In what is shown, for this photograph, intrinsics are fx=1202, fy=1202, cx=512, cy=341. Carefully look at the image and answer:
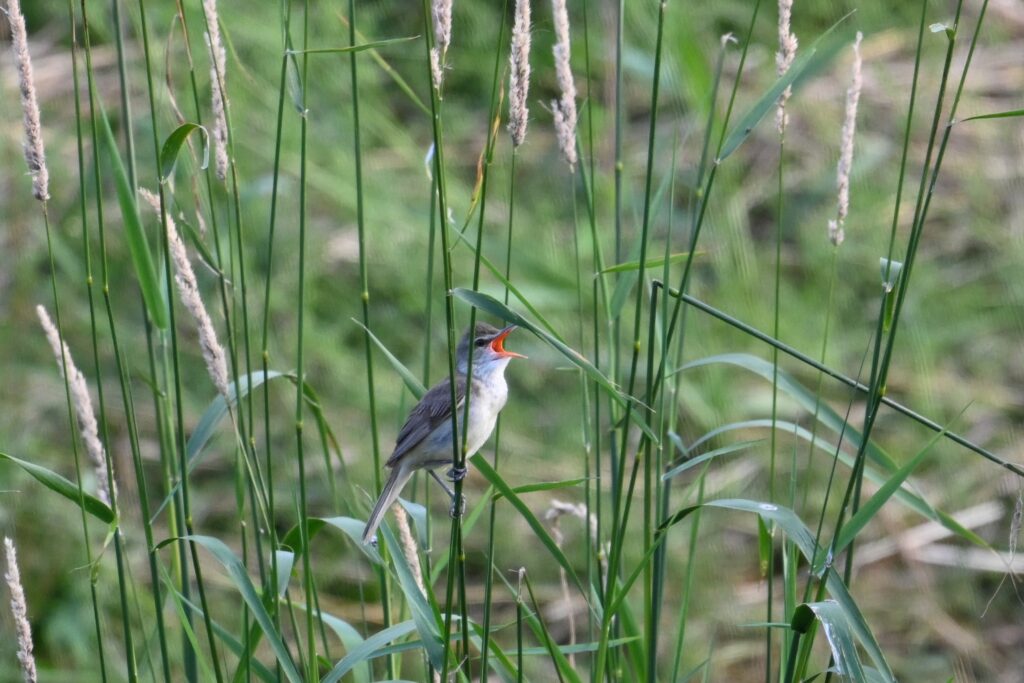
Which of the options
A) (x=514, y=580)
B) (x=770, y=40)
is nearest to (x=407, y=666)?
(x=514, y=580)

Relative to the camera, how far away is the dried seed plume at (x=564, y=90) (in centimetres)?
200

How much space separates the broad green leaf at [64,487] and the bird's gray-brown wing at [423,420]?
0.65 metres

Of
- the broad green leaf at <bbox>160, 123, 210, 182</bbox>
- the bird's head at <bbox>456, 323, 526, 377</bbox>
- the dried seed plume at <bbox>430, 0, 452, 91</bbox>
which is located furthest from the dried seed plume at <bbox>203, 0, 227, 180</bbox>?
Answer: the bird's head at <bbox>456, 323, 526, 377</bbox>

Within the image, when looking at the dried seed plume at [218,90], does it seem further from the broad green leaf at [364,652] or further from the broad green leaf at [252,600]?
the broad green leaf at [364,652]

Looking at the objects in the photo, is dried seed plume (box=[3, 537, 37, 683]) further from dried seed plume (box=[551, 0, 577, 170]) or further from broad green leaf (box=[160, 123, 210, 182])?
dried seed plume (box=[551, 0, 577, 170])

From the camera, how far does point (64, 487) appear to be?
1.90 meters

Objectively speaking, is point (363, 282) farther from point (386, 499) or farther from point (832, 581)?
point (832, 581)

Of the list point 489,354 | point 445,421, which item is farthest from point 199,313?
point 489,354

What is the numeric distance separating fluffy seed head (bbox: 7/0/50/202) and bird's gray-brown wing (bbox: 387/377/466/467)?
0.91 meters

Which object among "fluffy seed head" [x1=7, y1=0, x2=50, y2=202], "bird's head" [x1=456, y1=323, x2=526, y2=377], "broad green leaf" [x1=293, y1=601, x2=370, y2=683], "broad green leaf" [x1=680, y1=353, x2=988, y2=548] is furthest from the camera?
"bird's head" [x1=456, y1=323, x2=526, y2=377]

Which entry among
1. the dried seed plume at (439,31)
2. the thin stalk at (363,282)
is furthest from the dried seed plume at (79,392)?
the dried seed plume at (439,31)

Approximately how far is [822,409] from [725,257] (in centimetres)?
286

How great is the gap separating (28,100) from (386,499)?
3.06 feet

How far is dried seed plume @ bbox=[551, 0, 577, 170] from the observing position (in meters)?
2.00
